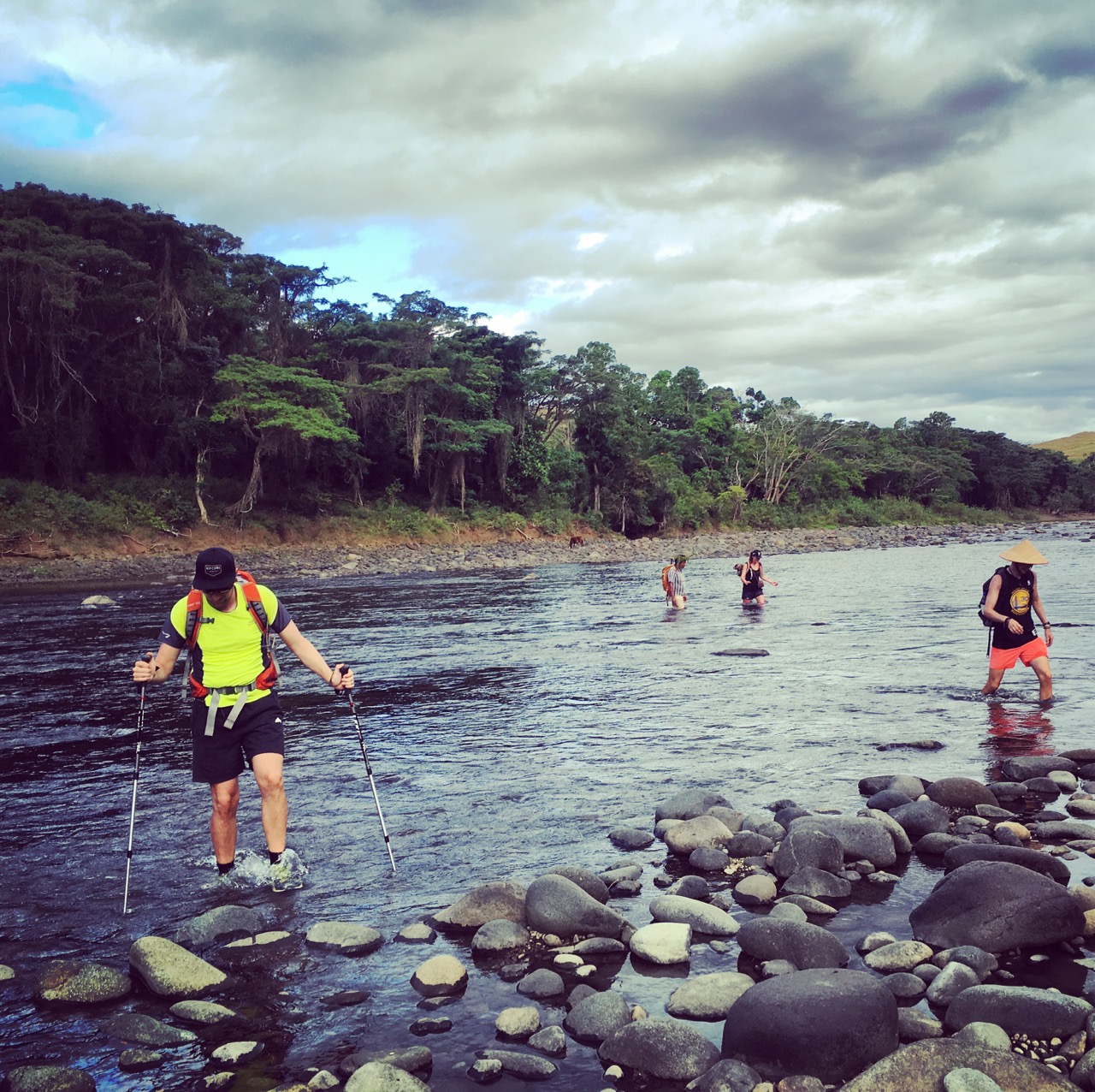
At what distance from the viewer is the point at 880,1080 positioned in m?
3.53

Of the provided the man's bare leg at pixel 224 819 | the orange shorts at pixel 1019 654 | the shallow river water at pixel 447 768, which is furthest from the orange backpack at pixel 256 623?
the orange shorts at pixel 1019 654

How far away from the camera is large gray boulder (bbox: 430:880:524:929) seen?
5.42m

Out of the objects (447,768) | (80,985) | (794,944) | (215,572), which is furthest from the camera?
(447,768)

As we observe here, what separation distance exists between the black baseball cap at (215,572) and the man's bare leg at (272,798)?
1.15 metres

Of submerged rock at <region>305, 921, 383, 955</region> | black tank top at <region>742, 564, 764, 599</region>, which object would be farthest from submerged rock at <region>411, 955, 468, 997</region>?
black tank top at <region>742, 564, 764, 599</region>

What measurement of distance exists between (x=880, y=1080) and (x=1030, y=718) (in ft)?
26.0

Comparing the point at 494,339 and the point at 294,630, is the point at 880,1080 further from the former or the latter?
the point at 494,339

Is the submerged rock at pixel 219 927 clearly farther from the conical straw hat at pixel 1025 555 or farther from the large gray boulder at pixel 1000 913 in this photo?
the conical straw hat at pixel 1025 555

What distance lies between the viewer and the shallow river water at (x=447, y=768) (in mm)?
4656

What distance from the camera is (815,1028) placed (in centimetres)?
385

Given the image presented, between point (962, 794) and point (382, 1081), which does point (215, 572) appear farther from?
point (962, 794)

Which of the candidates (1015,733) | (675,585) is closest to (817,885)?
(1015,733)

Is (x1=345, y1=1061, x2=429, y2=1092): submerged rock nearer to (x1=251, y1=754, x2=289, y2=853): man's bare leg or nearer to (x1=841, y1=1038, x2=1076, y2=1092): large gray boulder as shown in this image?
(x1=841, y1=1038, x2=1076, y2=1092): large gray boulder

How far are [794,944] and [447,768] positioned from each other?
192 inches
